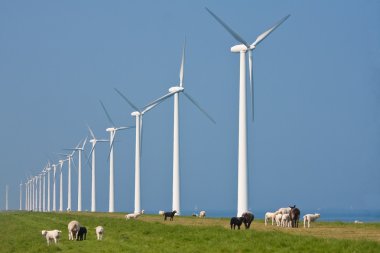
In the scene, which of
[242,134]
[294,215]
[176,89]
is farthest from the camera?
[176,89]

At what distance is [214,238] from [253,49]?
3195cm

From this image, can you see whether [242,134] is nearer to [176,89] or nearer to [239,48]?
[239,48]

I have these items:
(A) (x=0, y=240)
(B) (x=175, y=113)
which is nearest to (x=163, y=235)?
(A) (x=0, y=240)

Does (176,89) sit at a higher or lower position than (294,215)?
higher

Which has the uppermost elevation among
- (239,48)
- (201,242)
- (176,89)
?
(239,48)

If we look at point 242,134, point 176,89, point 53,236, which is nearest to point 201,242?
point 53,236

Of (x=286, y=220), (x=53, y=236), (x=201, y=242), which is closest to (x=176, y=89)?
(x=286, y=220)

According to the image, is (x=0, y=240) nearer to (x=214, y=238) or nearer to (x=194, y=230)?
(x=194, y=230)

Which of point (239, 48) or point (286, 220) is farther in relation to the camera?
point (239, 48)

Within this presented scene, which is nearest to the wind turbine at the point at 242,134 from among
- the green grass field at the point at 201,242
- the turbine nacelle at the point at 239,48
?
the turbine nacelle at the point at 239,48

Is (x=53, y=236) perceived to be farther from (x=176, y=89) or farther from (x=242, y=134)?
(x=176, y=89)

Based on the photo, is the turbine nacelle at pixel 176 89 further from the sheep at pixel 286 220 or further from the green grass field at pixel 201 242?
the green grass field at pixel 201 242

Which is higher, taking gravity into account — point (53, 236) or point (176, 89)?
point (176, 89)

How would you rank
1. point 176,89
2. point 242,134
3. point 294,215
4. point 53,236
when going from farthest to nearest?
point 176,89 → point 242,134 → point 294,215 → point 53,236
